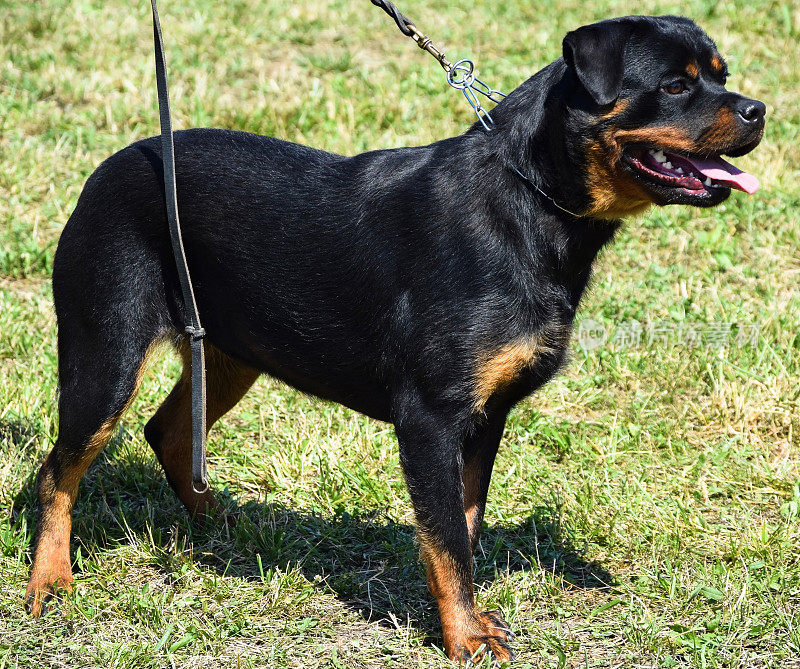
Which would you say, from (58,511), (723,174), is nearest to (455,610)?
(58,511)

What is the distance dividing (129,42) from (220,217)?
19.8ft

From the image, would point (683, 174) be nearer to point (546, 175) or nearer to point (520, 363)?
point (546, 175)

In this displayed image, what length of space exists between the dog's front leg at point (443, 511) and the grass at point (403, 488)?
172 mm

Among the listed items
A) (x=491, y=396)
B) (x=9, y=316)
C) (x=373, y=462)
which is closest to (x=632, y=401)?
(x=373, y=462)

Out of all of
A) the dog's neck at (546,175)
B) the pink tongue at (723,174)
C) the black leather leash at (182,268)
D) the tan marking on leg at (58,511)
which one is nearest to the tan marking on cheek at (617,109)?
the dog's neck at (546,175)

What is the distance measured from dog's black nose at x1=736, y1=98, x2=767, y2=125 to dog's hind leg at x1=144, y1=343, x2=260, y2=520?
2.42 metres

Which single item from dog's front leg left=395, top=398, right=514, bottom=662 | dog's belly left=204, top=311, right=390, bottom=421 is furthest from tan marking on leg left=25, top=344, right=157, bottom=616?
dog's front leg left=395, top=398, right=514, bottom=662

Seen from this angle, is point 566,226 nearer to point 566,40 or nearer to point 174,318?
point 566,40

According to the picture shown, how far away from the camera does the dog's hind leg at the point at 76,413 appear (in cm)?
412

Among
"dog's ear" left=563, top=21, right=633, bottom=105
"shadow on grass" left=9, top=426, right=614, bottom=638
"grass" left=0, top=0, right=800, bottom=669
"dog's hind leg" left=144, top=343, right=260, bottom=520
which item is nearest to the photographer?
"dog's ear" left=563, top=21, right=633, bottom=105

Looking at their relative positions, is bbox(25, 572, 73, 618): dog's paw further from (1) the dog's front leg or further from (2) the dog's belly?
(1) the dog's front leg

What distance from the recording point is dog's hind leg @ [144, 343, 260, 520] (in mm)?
4754

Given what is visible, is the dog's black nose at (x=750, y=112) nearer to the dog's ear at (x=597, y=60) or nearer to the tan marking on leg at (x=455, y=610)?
the dog's ear at (x=597, y=60)

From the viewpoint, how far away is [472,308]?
3.58 metres
